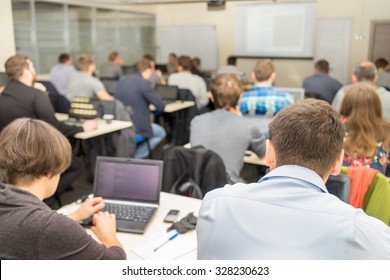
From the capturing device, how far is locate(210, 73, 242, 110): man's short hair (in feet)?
8.22

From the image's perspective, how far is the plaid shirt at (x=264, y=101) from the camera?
3096mm

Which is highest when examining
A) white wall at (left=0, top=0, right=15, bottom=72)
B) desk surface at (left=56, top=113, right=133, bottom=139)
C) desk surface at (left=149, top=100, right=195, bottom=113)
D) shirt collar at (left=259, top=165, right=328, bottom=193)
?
white wall at (left=0, top=0, right=15, bottom=72)

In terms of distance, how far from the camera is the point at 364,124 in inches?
87.9

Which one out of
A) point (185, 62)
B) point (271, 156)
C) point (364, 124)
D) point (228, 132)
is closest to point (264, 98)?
point (228, 132)

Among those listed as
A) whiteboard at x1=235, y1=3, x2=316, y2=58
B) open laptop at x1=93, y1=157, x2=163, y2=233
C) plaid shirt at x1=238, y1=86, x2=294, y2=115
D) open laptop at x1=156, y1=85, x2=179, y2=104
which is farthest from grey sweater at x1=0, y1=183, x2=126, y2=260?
whiteboard at x1=235, y1=3, x2=316, y2=58

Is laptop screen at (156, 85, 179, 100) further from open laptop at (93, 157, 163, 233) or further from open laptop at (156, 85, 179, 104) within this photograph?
open laptop at (93, 157, 163, 233)

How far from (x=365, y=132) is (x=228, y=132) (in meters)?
0.79

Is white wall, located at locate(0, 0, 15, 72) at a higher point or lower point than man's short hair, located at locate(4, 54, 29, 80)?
higher

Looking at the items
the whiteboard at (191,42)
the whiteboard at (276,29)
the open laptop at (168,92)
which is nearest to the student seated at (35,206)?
the open laptop at (168,92)

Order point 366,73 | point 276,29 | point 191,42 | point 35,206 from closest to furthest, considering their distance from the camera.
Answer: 1. point 35,206
2. point 366,73
3. point 276,29
4. point 191,42

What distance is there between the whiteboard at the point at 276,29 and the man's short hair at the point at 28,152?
660cm

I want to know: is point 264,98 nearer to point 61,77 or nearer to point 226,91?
point 226,91

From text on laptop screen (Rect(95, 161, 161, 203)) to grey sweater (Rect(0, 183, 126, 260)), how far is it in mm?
683

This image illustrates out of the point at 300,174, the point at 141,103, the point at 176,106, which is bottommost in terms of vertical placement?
the point at 176,106
